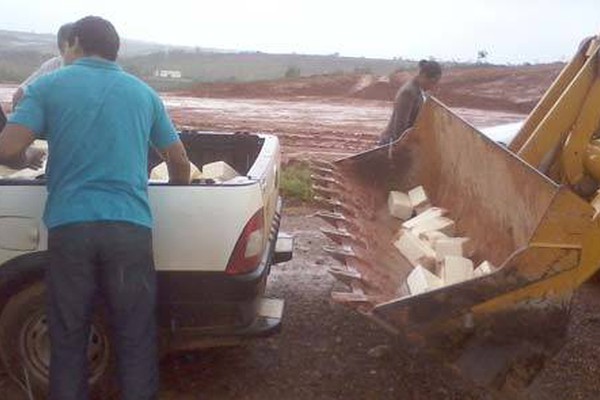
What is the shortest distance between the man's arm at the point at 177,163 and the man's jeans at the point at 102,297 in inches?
16.8

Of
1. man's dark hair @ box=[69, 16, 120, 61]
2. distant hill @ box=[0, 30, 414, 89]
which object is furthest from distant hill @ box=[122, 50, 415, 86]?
man's dark hair @ box=[69, 16, 120, 61]

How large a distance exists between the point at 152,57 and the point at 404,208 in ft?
211

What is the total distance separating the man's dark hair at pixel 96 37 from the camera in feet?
13.0

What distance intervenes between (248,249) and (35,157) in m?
1.66

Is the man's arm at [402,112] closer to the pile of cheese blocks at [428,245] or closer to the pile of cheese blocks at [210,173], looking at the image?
the pile of cheese blocks at [428,245]

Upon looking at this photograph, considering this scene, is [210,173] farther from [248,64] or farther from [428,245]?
[248,64]

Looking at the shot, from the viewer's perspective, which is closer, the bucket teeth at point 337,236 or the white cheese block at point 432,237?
the bucket teeth at point 337,236

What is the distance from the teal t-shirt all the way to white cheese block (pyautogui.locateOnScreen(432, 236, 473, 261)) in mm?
2081

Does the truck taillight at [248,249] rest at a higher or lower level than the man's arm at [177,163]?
lower

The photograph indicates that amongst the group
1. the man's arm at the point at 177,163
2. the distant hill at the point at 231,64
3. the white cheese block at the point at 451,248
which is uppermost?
the man's arm at the point at 177,163

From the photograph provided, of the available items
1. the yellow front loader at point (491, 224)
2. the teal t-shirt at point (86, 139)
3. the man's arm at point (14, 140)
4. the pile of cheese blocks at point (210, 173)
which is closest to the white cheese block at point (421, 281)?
the yellow front loader at point (491, 224)

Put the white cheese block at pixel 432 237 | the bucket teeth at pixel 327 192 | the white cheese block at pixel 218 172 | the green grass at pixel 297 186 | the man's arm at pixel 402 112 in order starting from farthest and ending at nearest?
the green grass at pixel 297 186
the man's arm at pixel 402 112
the bucket teeth at pixel 327 192
the white cheese block at pixel 432 237
the white cheese block at pixel 218 172

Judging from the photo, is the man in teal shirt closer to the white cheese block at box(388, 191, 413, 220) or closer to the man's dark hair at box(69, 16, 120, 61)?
the man's dark hair at box(69, 16, 120, 61)

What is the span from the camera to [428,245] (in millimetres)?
5426
